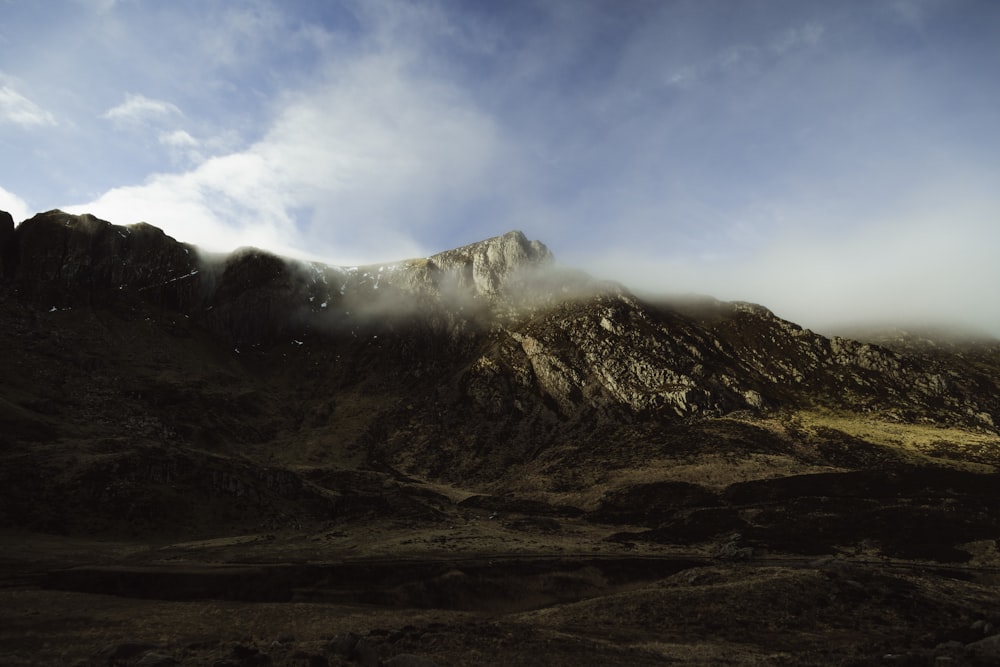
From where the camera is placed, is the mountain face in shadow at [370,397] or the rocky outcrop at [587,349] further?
the rocky outcrop at [587,349]

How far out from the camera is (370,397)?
560 feet

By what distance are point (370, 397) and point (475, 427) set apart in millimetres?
39960

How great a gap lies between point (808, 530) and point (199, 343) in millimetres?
178253

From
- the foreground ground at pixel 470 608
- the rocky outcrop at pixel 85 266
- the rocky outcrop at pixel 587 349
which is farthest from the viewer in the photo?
the rocky outcrop at pixel 85 266

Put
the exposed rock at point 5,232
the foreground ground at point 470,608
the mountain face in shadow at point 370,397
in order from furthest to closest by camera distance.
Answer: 1. the exposed rock at point 5,232
2. the mountain face in shadow at point 370,397
3. the foreground ground at point 470,608

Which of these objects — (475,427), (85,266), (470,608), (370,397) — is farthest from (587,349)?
(85,266)

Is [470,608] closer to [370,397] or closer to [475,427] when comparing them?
[475,427]

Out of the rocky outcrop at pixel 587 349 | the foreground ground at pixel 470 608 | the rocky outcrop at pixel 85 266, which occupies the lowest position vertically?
the foreground ground at pixel 470 608

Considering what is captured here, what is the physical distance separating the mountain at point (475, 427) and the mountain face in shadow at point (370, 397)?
0.65m

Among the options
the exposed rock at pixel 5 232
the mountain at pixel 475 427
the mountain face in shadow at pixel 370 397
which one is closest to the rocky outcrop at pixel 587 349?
the exposed rock at pixel 5 232

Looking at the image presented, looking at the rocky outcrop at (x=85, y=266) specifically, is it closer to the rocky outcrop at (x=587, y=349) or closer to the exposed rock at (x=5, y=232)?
the rocky outcrop at (x=587, y=349)

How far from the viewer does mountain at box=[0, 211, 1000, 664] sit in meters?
77.1

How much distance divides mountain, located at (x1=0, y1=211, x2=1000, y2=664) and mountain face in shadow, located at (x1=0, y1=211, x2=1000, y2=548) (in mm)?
646

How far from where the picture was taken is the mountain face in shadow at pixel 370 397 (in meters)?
87.0
